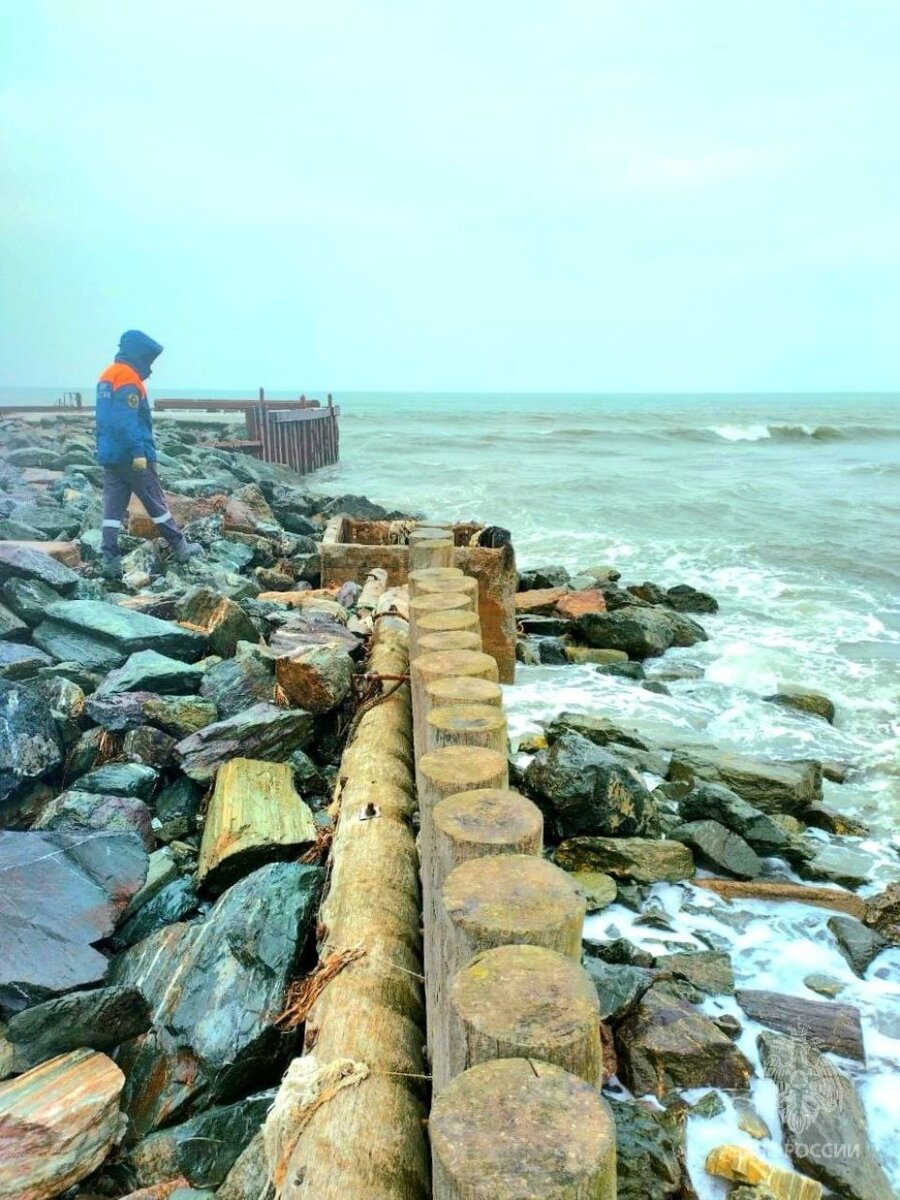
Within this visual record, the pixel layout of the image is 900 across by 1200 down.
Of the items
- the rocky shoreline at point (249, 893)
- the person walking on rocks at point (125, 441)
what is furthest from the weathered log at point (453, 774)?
the person walking on rocks at point (125, 441)

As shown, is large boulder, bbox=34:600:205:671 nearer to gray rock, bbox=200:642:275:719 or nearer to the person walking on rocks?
gray rock, bbox=200:642:275:719

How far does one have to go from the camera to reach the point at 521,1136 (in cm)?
136

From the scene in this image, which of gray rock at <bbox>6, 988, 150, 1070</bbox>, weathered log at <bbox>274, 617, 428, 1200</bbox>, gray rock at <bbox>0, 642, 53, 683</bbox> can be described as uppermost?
gray rock at <bbox>0, 642, 53, 683</bbox>

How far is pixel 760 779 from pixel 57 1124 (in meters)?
4.75

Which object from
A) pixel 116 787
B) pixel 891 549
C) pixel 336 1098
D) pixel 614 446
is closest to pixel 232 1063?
pixel 336 1098

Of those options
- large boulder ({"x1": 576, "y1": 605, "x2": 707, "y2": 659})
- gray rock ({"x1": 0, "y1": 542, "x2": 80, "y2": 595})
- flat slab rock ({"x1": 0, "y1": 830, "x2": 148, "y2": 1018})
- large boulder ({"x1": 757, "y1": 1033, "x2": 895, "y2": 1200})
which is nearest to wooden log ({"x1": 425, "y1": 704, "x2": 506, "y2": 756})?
flat slab rock ({"x1": 0, "y1": 830, "x2": 148, "y2": 1018})

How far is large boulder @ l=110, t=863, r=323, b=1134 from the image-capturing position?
257cm

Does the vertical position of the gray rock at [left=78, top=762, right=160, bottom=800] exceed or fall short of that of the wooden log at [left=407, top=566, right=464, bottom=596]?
it falls short

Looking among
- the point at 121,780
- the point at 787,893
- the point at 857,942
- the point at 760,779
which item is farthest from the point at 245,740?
the point at 760,779

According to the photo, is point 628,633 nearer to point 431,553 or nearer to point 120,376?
point 431,553

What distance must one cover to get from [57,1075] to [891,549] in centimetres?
1680

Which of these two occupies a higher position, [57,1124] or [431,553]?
[431,553]

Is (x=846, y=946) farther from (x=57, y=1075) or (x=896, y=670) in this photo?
(x=896, y=670)

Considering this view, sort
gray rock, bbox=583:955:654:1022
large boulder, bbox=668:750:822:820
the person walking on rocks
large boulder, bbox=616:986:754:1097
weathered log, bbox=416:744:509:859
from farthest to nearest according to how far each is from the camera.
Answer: the person walking on rocks
large boulder, bbox=668:750:822:820
gray rock, bbox=583:955:654:1022
large boulder, bbox=616:986:754:1097
weathered log, bbox=416:744:509:859
